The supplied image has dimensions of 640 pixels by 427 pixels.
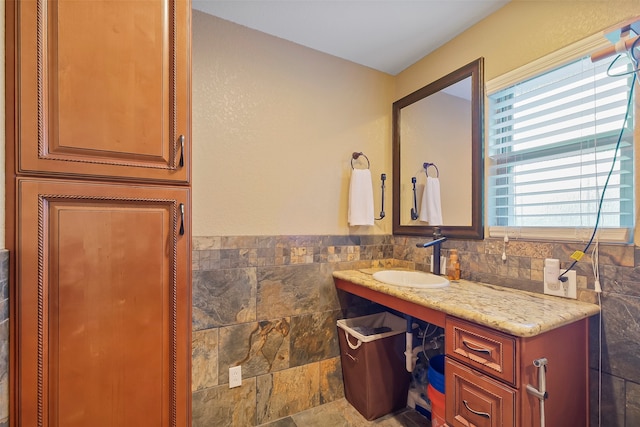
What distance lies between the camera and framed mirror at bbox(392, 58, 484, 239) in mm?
1707

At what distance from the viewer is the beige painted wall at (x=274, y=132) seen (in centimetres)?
167

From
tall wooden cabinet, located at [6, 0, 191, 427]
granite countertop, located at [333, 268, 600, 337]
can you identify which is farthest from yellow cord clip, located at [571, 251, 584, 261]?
tall wooden cabinet, located at [6, 0, 191, 427]

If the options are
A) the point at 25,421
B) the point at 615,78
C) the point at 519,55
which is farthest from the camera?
the point at 519,55

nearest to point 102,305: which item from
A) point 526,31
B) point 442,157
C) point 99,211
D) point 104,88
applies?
point 99,211

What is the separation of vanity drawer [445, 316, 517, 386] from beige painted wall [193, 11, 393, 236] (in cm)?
109

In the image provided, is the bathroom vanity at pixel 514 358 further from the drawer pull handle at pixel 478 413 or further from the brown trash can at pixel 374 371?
the brown trash can at pixel 374 371

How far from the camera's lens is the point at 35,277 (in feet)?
2.82

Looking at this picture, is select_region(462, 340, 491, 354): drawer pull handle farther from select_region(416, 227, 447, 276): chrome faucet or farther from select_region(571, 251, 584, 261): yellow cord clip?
select_region(416, 227, 447, 276): chrome faucet

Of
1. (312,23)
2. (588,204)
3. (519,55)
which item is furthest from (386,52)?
(588,204)

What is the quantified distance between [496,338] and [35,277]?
4.98ft

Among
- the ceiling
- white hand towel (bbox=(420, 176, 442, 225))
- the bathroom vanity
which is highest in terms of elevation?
the ceiling

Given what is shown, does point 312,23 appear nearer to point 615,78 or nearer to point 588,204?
point 615,78

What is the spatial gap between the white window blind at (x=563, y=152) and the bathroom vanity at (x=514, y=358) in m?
0.39

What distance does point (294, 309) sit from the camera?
189 cm
